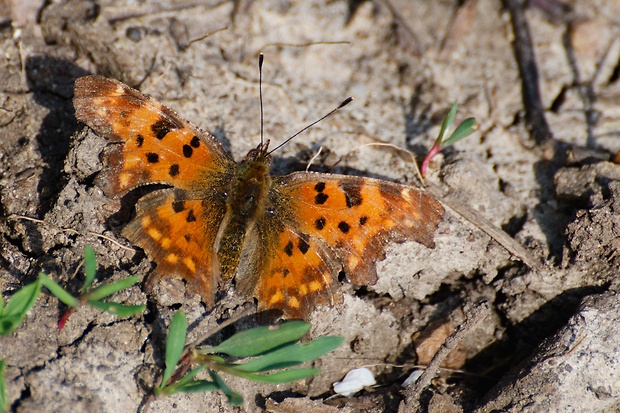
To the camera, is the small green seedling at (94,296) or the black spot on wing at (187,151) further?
the black spot on wing at (187,151)

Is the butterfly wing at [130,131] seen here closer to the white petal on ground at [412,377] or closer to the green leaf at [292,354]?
the green leaf at [292,354]

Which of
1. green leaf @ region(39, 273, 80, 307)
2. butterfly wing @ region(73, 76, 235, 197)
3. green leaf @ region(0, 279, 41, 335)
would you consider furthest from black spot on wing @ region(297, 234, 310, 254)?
green leaf @ region(0, 279, 41, 335)

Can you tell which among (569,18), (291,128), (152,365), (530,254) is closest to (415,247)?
(530,254)

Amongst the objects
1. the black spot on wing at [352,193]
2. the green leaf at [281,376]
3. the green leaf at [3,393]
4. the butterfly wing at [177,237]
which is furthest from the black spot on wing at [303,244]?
the green leaf at [3,393]

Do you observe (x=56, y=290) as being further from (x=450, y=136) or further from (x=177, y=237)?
(x=450, y=136)

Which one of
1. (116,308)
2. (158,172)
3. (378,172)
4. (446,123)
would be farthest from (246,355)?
(446,123)

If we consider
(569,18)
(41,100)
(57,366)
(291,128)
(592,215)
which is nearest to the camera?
(57,366)

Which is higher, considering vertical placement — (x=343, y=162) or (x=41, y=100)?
(x=41, y=100)

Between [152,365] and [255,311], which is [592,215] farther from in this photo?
[152,365]
